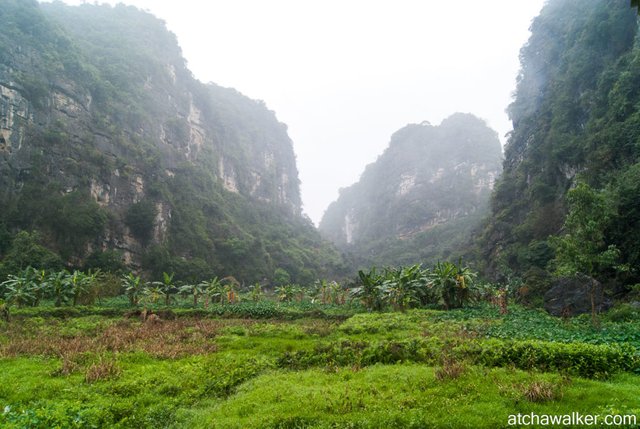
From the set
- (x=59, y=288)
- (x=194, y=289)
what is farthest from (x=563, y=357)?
(x=59, y=288)

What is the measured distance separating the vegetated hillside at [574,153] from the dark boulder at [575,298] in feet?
5.08

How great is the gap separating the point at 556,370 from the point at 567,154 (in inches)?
1747

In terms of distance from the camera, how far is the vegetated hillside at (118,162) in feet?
167

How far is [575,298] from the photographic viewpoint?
2620 cm

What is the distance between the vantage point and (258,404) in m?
9.78

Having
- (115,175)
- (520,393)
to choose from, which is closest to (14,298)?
(115,175)

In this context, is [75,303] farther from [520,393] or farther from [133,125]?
[133,125]

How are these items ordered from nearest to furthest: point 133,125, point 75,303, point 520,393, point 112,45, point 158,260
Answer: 1. point 520,393
2. point 75,303
3. point 158,260
4. point 133,125
5. point 112,45

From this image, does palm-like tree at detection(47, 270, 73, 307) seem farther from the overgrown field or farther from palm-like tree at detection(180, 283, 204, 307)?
the overgrown field

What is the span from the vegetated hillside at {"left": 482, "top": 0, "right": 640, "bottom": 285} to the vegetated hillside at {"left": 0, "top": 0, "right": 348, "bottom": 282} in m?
47.7

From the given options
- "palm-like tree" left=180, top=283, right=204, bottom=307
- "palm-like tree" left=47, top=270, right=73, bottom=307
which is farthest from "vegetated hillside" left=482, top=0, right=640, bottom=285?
"palm-like tree" left=47, top=270, right=73, bottom=307

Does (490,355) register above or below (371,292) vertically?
below

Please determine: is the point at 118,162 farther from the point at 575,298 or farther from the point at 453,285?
the point at 575,298

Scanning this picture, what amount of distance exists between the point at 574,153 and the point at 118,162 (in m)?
65.2
